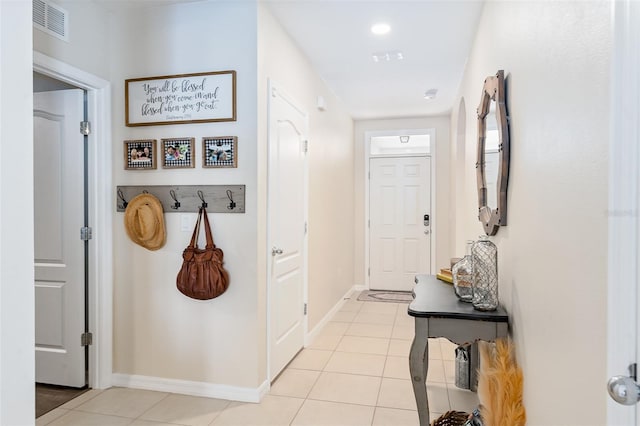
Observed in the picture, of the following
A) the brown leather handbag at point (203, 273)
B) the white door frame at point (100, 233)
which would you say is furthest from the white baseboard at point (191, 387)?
the brown leather handbag at point (203, 273)

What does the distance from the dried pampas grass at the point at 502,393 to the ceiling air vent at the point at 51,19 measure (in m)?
2.84

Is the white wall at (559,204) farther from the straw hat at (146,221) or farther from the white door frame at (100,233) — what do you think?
the white door frame at (100,233)

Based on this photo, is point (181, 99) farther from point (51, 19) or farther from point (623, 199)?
point (623, 199)

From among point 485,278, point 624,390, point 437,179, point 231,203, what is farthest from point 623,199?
point 437,179

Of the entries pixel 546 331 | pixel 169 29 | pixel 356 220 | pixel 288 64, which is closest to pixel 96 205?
pixel 169 29

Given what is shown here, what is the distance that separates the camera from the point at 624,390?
0.78 metres

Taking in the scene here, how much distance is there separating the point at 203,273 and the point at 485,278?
1605mm

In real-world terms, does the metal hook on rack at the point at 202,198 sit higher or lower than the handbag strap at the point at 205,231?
higher

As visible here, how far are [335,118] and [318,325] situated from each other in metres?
2.35

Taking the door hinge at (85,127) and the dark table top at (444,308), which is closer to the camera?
the dark table top at (444,308)

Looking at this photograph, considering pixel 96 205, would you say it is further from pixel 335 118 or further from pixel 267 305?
pixel 335 118

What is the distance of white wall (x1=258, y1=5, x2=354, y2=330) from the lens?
2.80 meters

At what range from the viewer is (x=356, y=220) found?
6.21 meters

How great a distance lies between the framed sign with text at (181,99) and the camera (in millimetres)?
2611
